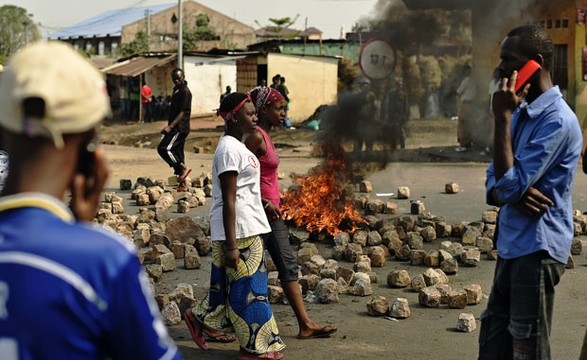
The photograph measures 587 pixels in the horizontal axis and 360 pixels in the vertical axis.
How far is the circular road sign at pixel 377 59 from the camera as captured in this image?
12703 millimetres

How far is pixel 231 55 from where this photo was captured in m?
35.9

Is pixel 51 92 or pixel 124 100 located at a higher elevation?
pixel 124 100

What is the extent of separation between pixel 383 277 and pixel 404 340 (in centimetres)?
207

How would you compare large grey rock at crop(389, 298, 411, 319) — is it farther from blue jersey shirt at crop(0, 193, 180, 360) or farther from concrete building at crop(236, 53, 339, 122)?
concrete building at crop(236, 53, 339, 122)

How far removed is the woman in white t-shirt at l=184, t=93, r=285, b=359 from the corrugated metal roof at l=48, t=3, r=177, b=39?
6211cm

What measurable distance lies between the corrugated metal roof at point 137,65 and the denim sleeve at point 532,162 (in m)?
32.4

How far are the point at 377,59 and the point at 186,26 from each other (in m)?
47.9

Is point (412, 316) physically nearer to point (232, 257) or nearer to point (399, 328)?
point (399, 328)

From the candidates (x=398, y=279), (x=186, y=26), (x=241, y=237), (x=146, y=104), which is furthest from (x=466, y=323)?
(x=186, y=26)

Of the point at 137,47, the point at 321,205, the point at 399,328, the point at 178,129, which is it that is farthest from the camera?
the point at 137,47

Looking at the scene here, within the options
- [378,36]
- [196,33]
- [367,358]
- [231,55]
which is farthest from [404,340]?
[196,33]

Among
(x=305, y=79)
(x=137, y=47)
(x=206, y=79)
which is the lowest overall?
(x=305, y=79)

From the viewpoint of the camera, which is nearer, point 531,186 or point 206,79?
point 531,186

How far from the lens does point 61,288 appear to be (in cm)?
191
